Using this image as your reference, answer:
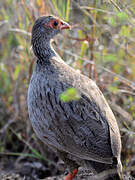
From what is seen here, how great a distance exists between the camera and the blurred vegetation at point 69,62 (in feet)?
14.6

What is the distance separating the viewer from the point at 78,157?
3350mm

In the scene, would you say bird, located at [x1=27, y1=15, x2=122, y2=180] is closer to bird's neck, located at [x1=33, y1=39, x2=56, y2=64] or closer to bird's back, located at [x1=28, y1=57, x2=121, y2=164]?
bird's back, located at [x1=28, y1=57, x2=121, y2=164]

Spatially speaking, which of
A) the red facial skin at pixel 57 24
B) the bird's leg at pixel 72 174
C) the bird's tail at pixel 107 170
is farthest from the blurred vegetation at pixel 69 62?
the bird's tail at pixel 107 170

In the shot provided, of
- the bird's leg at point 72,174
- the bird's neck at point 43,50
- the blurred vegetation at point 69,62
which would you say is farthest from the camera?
the blurred vegetation at point 69,62

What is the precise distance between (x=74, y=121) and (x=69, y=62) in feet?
5.41

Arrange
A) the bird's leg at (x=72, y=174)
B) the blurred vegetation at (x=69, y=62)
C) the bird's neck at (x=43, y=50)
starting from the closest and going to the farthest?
the bird's leg at (x=72, y=174) → the bird's neck at (x=43, y=50) → the blurred vegetation at (x=69, y=62)

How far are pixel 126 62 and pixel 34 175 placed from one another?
6.72ft

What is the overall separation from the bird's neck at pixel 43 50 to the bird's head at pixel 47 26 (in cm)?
7

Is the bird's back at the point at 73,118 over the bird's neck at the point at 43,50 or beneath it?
beneath

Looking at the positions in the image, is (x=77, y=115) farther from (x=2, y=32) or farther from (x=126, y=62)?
(x=2, y=32)

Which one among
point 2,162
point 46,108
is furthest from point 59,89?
point 2,162

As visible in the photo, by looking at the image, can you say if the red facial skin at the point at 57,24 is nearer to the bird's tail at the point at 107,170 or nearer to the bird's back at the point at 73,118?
the bird's back at the point at 73,118

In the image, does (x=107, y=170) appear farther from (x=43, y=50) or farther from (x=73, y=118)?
(x=43, y=50)

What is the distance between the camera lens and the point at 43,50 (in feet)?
13.0
